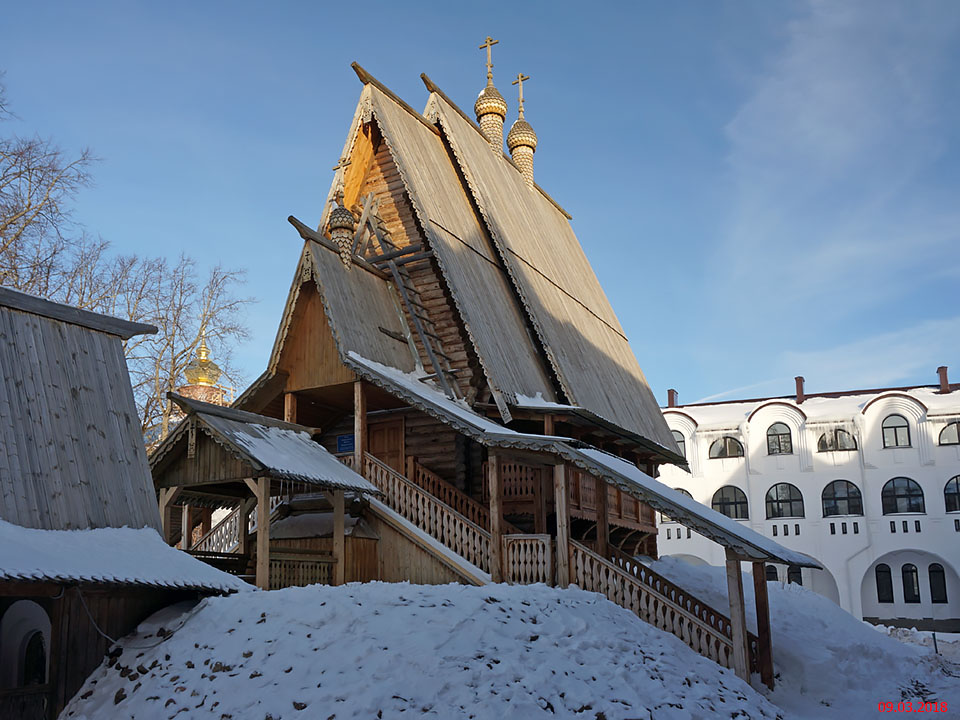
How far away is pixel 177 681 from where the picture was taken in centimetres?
994

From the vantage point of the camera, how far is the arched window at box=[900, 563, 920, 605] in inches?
1506

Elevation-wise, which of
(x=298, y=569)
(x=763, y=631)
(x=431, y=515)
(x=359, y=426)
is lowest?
(x=763, y=631)

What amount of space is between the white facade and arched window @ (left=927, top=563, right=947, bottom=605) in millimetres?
42

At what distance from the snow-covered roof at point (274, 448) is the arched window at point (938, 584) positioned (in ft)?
104

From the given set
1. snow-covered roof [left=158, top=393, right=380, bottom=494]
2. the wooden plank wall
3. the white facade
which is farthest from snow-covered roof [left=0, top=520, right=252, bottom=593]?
the white facade

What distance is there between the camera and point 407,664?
9570mm

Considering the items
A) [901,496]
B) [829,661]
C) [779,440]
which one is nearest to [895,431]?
[901,496]

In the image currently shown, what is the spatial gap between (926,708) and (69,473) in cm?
1250

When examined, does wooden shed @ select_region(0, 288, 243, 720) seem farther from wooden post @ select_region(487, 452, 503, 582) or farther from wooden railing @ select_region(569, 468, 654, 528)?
wooden railing @ select_region(569, 468, 654, 528)

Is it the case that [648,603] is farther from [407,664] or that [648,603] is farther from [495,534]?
[407,664]

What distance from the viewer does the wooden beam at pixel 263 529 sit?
1303 centimetres

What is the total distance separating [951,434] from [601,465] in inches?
1233

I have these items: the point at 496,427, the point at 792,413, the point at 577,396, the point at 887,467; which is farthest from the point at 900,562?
the point at 496,427

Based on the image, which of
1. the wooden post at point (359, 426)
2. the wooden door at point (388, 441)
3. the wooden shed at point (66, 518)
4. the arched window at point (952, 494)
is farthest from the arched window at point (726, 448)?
the wooden shed at point (66, 518)
